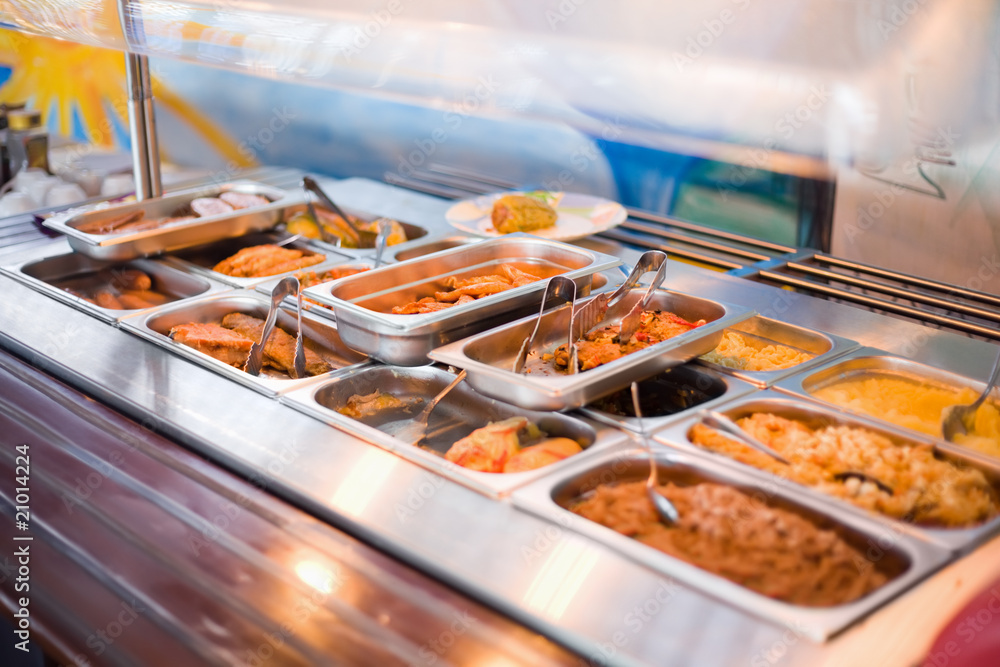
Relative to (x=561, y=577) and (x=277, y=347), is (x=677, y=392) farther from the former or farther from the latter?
(x=277, y=347)

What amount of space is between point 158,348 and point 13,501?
44 centimetres

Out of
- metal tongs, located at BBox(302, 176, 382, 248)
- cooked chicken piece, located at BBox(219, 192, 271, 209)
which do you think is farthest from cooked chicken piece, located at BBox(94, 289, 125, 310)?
metal tongs, located at BBox(302, 176, 382, 248)

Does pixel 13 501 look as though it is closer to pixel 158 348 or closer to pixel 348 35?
pixel 158 348

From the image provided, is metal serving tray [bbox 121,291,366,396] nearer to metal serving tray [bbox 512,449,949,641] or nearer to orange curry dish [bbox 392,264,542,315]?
orange curry dish [bbox 392,264,542,315]

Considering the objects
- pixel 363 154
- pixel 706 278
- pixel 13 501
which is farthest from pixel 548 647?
pixel 363 154

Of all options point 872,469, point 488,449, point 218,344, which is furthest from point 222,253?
point 872,469

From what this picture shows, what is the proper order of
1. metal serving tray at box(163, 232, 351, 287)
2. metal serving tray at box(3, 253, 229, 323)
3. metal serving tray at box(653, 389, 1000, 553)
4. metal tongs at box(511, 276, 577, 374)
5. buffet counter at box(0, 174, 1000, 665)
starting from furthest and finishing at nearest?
metal serving tray at box(163, 232, 351, 287) → metal serving tray at box(3, 253, 229, 323) → metal tongs at box(511, 276, 577, 374) → metal serving tray at box(653, 389, 1000, 553) → buffet counter at box(0, 174, 1000, 665)

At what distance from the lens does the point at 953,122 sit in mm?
2799

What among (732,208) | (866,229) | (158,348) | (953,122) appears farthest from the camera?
(732,208)

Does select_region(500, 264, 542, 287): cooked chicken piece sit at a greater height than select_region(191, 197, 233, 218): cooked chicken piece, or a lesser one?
lesser

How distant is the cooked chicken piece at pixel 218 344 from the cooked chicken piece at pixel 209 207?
702 millimetres

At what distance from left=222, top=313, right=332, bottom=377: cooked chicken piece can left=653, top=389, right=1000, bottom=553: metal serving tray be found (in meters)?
0.76

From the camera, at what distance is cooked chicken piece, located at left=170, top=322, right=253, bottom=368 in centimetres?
175

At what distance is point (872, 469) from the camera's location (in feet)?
4.03
